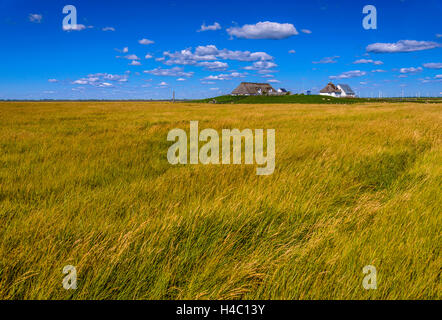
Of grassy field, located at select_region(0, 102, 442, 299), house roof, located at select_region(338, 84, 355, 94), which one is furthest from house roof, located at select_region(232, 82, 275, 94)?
grassy field, located at select_region(0, 102, 442, 299)

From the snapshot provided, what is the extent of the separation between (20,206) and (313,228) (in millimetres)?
3174

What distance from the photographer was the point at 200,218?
2.40 metres

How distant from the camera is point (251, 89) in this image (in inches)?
3984

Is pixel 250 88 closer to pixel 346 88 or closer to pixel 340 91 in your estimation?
pixel 340 91

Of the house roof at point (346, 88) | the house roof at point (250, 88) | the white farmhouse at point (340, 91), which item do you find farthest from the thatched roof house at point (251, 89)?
the house roof at point (346, 88)

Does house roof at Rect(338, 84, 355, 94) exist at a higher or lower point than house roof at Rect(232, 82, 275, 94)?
higher

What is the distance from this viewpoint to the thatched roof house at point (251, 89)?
327 feet

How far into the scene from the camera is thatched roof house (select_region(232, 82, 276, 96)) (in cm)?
9952

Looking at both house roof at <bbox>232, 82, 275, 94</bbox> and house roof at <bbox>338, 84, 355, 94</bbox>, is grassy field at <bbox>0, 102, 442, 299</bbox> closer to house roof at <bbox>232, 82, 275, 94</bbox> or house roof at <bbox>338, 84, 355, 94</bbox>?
house roof at <bbox>232, 82, 275, 94</bbox>

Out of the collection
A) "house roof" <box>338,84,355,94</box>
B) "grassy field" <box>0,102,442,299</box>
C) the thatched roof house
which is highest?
"house roof" <box>338,84,355,94</box>

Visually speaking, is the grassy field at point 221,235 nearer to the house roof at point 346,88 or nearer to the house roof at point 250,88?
the house roof at point 250,88

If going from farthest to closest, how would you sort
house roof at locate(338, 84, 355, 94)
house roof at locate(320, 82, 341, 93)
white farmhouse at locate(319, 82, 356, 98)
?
house roof at locate(338, 84, 355, 94), house roof at locate(320, 82, 341, 93), white farmhouse at locate(319, 82, 356, 98)

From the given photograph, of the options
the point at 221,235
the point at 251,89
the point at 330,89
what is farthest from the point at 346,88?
the point at 221,235
